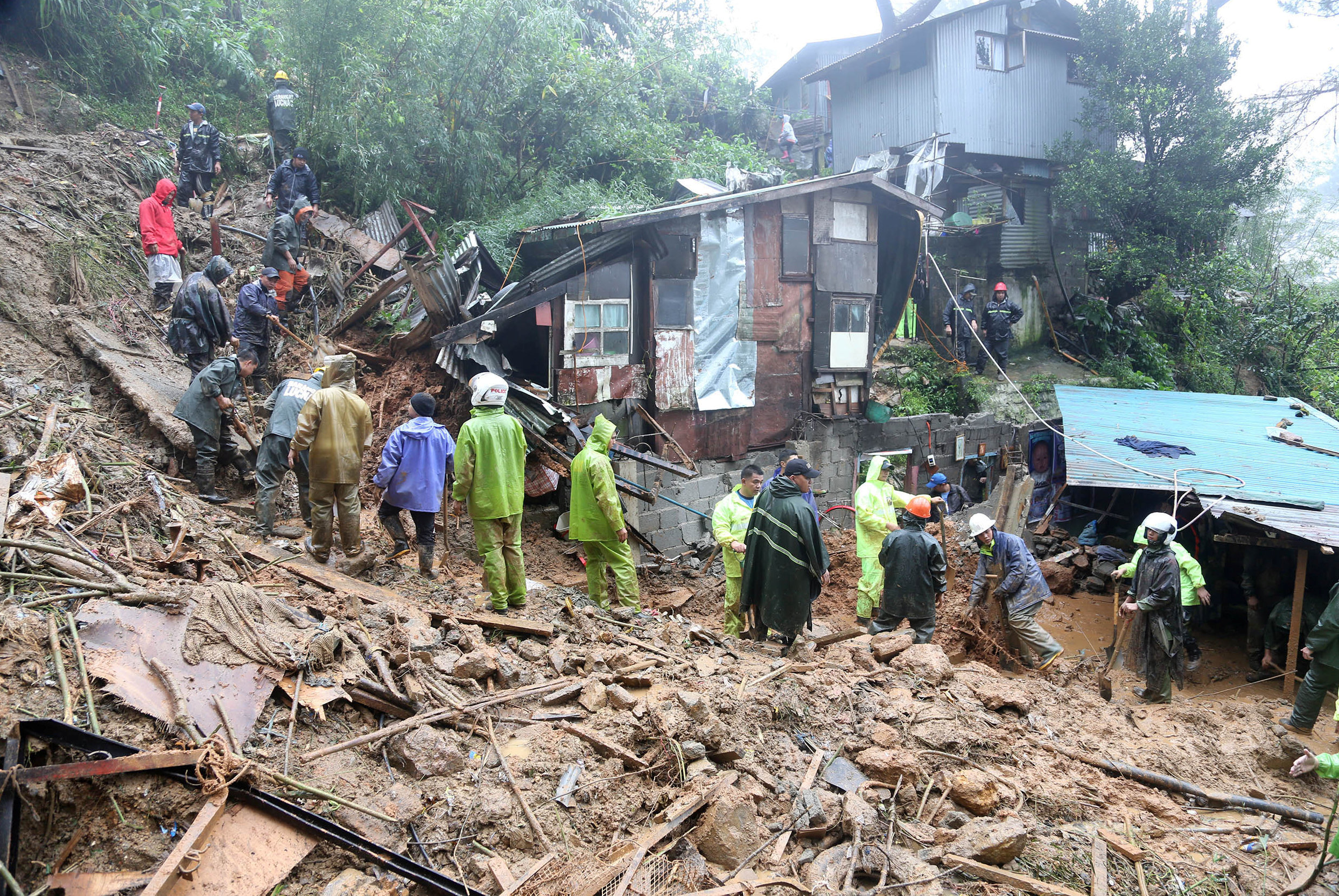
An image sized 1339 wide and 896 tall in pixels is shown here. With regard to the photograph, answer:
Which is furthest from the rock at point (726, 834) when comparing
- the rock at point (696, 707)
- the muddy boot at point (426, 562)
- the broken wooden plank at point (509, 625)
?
the muddy boot at point (426, 562)

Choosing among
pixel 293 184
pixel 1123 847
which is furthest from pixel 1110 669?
pixel 293 184

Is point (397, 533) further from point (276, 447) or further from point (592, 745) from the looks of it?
point (592, 745)

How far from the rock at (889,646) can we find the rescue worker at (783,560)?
68 centimetres

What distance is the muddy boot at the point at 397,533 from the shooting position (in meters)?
7.35

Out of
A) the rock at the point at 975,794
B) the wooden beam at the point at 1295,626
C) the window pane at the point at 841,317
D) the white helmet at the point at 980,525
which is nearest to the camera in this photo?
the rock at the point at 975,794

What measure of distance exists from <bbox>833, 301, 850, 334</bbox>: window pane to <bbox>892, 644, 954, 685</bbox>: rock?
27.5 feet

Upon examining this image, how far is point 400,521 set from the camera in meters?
7.46

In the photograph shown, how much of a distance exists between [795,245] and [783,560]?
782 centimetres

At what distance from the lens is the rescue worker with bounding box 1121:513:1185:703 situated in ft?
25.4

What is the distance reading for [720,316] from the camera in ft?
41.4

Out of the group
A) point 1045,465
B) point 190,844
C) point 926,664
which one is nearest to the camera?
point 190,844

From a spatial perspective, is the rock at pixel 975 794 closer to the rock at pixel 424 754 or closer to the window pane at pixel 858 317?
the rock at pixel 424 754

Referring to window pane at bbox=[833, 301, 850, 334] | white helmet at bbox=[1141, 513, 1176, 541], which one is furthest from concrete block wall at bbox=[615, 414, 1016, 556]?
white helmet at bbox=[1141, 513, 1176, 541]

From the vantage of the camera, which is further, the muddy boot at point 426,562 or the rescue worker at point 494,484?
the muddy boot at point 426,562
